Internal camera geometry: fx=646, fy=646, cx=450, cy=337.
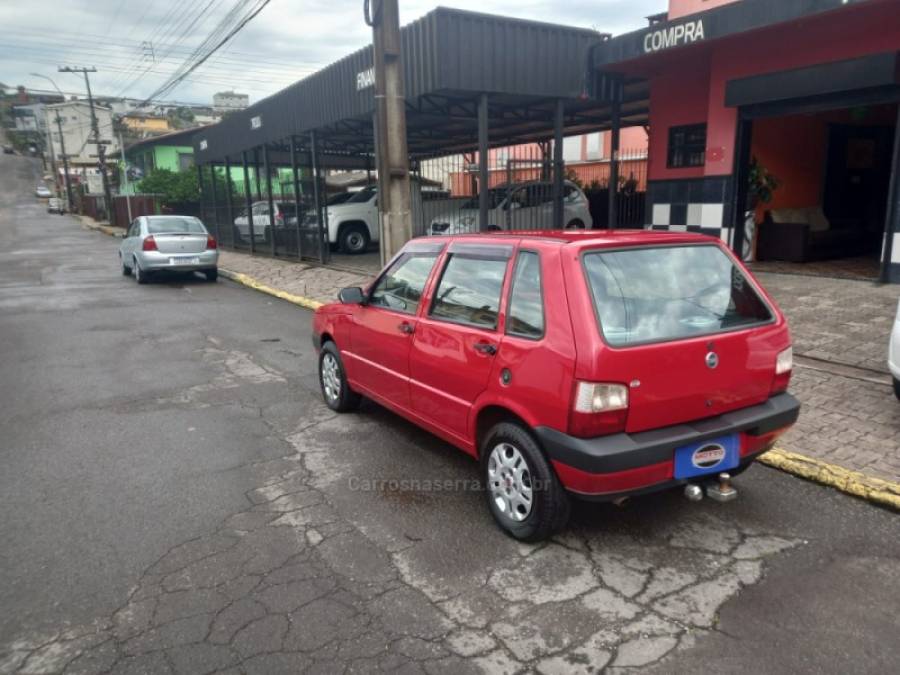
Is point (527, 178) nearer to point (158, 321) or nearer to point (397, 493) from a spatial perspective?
point (158, 321)

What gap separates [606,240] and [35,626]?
125 inches

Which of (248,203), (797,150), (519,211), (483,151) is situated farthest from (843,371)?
(248,203)

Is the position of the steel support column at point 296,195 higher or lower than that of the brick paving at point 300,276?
higher

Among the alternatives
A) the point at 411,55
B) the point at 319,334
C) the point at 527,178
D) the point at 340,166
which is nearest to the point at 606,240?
the point at 319,334

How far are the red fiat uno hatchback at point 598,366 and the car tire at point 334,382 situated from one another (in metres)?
1.46

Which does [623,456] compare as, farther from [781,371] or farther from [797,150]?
[797,150]

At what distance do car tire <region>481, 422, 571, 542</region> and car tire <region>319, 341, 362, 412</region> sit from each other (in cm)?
203

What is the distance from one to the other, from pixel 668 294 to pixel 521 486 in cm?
125

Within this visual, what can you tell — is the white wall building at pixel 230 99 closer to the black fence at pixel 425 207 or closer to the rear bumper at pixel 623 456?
the black fence at pixel 425 207

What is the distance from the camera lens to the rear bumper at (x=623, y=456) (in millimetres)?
2930

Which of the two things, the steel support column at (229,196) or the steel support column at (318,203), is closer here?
the steel support column at (318,203)

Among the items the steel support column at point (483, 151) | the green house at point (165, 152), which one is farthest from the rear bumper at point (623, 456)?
the green house at point (165, 152)

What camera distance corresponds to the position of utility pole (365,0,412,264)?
27.8 feet

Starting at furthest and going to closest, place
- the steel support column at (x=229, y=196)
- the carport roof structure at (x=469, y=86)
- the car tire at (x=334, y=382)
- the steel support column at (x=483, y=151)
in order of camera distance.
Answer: the steel support column at (x=229, y=196)
the steel support column at (x=483, y=151)
the carport roof structure at (x=469, y=86)
the car tire at (x=334, y=382)
